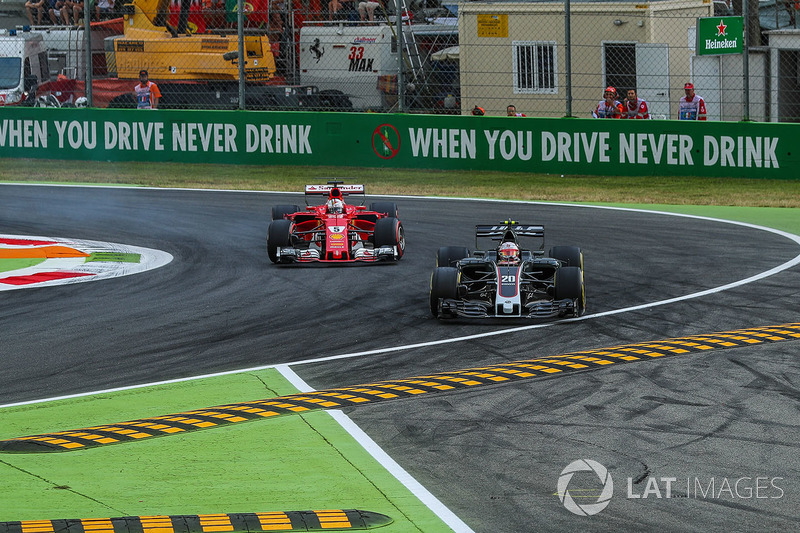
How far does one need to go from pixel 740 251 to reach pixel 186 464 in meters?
9.75

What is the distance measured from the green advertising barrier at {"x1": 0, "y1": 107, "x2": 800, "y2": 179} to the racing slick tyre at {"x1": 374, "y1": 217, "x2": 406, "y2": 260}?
8.35 m

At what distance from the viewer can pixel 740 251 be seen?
15352 millimetres

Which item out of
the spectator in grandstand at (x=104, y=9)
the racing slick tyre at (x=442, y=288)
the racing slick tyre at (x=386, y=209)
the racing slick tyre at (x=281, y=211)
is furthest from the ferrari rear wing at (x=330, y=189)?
the spectator in grandstand at (x=104, y=9)

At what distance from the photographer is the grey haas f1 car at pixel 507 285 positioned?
11586mm

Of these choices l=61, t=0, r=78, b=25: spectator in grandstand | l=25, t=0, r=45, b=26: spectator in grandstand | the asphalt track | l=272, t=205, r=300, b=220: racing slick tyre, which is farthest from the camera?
l=25, t=0, r=45, b=26: spectator in grandstand

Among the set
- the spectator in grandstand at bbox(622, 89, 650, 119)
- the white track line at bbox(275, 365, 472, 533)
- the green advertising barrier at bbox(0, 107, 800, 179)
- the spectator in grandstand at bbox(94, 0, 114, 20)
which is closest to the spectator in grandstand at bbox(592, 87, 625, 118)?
the spectator in grandstand at bbox(622, 89, 650, 119)

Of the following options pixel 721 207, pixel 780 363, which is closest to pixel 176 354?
pixel 780 363

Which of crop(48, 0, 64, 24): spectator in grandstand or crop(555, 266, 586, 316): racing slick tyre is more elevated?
crop(48, 0, 64, 24): spectator in grandstand

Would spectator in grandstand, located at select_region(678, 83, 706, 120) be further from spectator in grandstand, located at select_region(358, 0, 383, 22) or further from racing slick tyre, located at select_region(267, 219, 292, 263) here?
spectator in grandstand, located at select_region(358, 0, 383, 22)

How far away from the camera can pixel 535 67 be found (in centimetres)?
2533

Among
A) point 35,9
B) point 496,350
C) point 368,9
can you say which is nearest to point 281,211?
point 496,350

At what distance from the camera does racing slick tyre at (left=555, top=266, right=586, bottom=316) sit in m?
11.6

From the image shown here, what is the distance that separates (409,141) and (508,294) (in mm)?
12321

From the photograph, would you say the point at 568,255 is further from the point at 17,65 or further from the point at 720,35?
the point at 17,65
